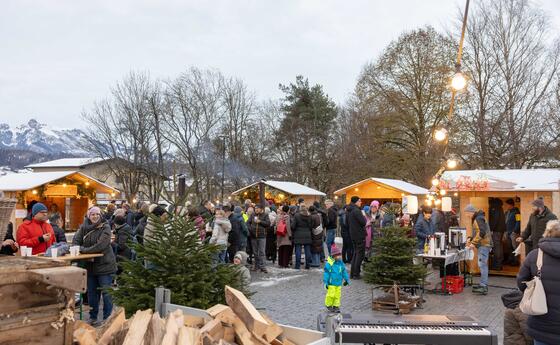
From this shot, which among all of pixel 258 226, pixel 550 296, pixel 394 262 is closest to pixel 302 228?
pixel 258 226

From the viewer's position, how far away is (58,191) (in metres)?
23.7

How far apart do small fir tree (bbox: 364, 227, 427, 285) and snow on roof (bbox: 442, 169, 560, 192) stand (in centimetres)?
465

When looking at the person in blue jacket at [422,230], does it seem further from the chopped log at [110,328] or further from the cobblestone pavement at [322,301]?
the chopped log at [110,328]

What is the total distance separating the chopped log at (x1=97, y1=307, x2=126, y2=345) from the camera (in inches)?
126

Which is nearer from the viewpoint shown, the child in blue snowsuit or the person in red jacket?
the person in red jacket

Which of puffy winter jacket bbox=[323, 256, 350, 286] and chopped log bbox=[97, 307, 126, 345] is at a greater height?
chopped log bbox=[97, 307, 126, 345]

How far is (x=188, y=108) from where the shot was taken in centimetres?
4275

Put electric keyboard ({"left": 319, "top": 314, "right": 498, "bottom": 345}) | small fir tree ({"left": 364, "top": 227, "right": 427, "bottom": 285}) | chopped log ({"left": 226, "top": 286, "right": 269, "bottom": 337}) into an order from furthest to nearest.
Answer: small fir tree ({"left": 364, "top": 227, "right": 427, "bottom": 285})
electric keyboard ({"left": 319, "top": 314, "right": 498, "bottom": 345})
chopped log ({"left": 226, "top": 286, "right": 269, "bottom": 337})

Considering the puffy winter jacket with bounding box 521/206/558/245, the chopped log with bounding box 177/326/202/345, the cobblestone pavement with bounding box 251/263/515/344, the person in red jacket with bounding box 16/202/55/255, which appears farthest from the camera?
the puffy winter jacket with bounding box 521/206/558/245

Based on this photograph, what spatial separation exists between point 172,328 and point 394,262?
7.55m

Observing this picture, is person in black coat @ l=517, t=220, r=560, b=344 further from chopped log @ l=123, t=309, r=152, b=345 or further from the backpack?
the backpack

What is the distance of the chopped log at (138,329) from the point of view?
2.88 metres

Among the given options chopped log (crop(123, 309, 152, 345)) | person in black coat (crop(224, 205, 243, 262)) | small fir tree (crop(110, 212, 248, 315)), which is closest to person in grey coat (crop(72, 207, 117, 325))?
small fir tree (crop(110, 212, 248, 315))

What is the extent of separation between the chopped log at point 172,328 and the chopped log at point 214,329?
16 cm
